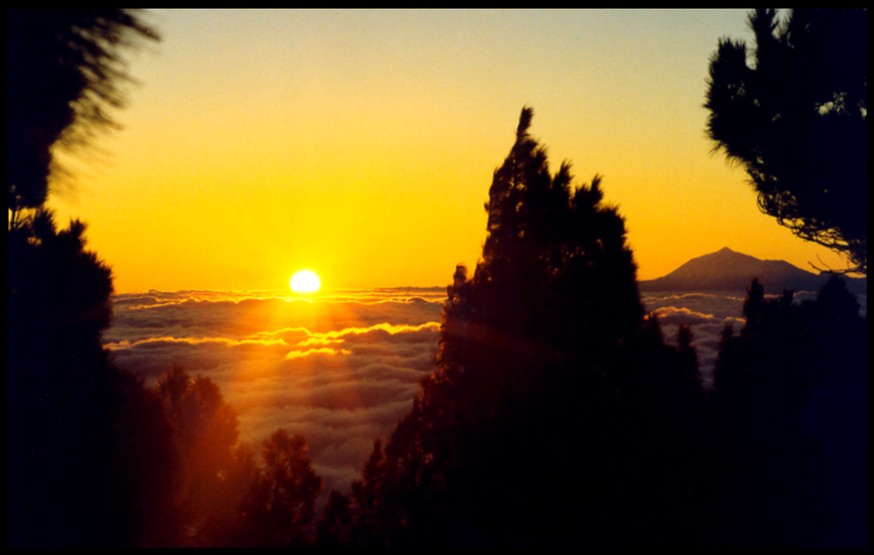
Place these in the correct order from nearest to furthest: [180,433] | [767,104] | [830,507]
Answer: [830,507]
[180,433]
[767,104]

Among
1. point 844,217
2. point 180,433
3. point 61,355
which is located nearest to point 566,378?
point 61,355

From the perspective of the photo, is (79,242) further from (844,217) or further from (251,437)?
(251,437)

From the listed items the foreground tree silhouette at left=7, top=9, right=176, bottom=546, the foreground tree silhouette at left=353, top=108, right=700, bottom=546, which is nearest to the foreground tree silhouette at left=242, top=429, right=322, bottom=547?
the foreground tree silhouette at left=7, top=9, right=176, bottom=546

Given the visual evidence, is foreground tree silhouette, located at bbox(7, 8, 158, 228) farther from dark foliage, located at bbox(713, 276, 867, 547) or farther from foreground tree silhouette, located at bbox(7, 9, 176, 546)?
dark foliage, located at bbox(713, 276, 867, 547)

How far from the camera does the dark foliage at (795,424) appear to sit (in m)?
7.49

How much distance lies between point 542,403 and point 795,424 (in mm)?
4909

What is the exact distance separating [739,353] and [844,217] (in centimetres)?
404

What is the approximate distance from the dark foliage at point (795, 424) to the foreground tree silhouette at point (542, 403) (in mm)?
957

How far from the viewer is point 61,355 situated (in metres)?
6.51

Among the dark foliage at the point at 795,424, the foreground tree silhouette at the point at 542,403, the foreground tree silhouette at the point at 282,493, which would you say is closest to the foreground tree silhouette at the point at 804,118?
the dark foliage at the point at 795,424

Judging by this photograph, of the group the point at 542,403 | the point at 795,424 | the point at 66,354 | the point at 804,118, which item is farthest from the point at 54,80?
the point at 804,118

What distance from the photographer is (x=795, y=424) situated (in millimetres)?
9211

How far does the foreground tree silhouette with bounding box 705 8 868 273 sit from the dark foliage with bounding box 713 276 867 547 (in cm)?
227

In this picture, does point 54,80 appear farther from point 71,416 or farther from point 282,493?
point 282,493
